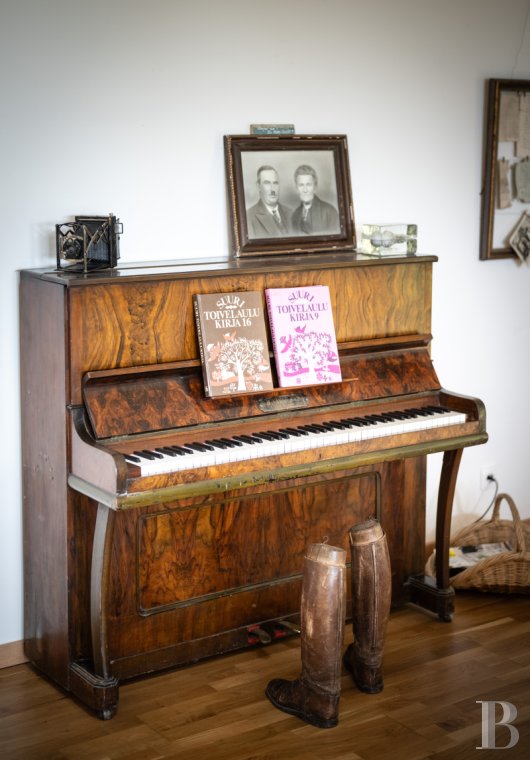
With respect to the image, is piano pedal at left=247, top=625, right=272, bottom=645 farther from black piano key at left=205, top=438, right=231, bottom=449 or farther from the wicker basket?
the wicker basket

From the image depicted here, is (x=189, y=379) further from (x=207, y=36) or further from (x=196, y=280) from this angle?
(x=207, y=36)

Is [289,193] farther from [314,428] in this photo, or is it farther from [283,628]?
[283,628]

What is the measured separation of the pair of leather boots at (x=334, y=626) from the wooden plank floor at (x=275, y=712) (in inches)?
2.1

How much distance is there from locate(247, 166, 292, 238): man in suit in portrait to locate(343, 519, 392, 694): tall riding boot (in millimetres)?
1140

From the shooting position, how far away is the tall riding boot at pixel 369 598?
10.7ft

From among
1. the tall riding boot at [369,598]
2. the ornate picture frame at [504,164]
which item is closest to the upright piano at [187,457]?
the tall riding boot at [369,598]

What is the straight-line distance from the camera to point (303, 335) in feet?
11.4

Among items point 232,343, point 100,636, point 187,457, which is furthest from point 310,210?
point 100,636

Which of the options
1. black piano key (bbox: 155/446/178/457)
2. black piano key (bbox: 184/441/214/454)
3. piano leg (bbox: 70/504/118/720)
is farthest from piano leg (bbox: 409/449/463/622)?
piano leg (bbox: 70/504/118/720)

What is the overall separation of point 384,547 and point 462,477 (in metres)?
1.44

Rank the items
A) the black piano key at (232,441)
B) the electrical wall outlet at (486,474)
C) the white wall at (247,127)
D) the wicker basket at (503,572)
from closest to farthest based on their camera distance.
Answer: the black piano key at (232,441) < the white wall at (247,127) < the wicker basket at (503,572) < the electrical wall outlet at (486,474)

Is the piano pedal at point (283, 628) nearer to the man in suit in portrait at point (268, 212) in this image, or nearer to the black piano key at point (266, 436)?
the black piano key at point (266, 436)

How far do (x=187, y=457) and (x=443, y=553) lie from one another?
1304 mm

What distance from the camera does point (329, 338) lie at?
3547mm
